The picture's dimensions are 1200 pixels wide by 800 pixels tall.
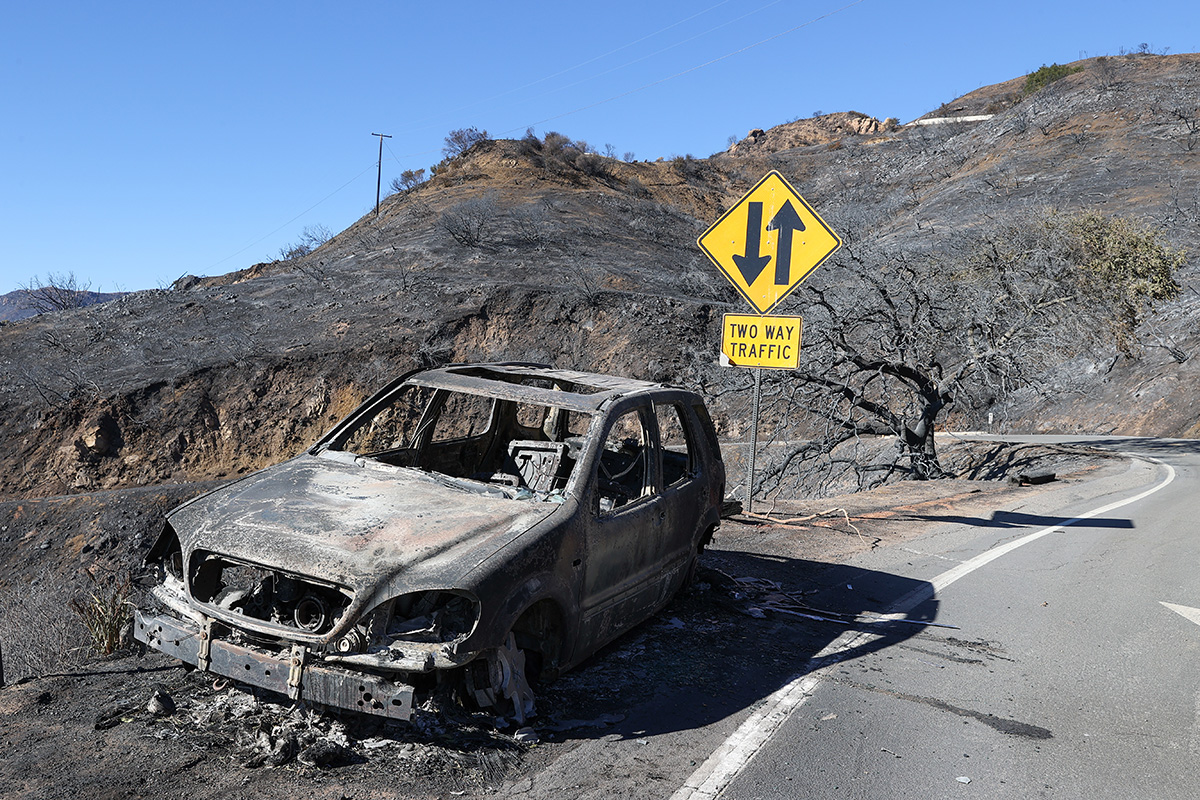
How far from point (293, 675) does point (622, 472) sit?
2.85m

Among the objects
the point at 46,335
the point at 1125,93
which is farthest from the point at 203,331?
the point at 1125,93

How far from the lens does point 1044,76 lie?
6606cm

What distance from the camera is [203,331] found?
25516 mm

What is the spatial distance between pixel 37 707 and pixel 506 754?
2249mm

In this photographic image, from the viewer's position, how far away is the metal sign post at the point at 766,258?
9.46 meters

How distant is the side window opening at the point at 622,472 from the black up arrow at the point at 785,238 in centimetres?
366

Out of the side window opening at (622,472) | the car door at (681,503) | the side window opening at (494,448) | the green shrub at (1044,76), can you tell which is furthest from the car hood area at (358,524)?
the green shrub at (1044,76)

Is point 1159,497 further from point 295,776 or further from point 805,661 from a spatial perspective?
point 295,776

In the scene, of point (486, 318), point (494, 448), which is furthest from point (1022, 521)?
point (486, 318)

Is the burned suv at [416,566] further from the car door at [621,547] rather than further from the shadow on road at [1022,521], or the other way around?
the shadow on road at [1022,521]

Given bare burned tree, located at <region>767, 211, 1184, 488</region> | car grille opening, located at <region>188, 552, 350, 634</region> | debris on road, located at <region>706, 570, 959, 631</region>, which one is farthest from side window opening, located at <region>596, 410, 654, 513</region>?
bare burned tree, located at <region>767, 211, 1184, 488</region>

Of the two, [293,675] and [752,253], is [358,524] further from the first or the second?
[752,253]

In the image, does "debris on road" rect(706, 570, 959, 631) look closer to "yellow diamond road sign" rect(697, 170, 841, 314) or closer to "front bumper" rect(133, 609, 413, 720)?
"front bumper" rect(133, 609, 413, 720)

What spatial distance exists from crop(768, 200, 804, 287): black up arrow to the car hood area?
564 cm
